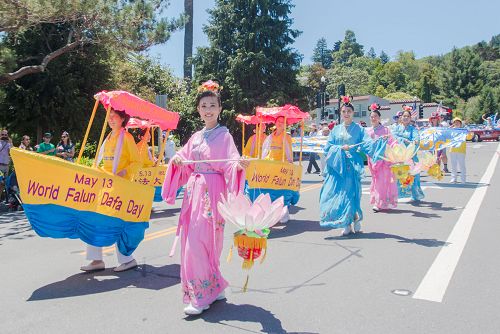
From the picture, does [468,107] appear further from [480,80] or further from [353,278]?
[353,278]

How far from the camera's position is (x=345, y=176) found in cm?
703

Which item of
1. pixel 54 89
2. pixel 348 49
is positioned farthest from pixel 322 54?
pixel 54 89

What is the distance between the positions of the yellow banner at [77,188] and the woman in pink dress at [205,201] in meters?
1.03

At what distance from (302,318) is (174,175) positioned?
5.64 ft

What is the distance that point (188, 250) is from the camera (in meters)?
3.94

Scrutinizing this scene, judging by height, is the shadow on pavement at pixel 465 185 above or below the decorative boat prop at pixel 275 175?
below

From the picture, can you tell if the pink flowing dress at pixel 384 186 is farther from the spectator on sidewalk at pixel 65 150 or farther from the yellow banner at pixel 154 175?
the spectator on sidewalk at pixel 65 150

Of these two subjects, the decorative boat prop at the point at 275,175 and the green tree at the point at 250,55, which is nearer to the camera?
the decorative boat prop at the point at 275,175

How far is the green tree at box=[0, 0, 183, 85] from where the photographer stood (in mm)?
10547

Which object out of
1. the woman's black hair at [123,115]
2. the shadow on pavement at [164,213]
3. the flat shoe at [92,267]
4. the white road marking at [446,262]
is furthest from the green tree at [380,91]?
the flat shoe at [92,267]

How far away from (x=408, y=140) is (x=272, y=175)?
395 centimetres

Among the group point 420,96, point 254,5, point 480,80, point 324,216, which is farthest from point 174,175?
point 420,96

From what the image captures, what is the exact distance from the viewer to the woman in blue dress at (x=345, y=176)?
6.93 metres

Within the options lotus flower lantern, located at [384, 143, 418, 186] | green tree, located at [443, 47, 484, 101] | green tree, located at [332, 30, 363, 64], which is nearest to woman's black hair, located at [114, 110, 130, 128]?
lotus flower lantern, located at [384, 143, 418, 186]
